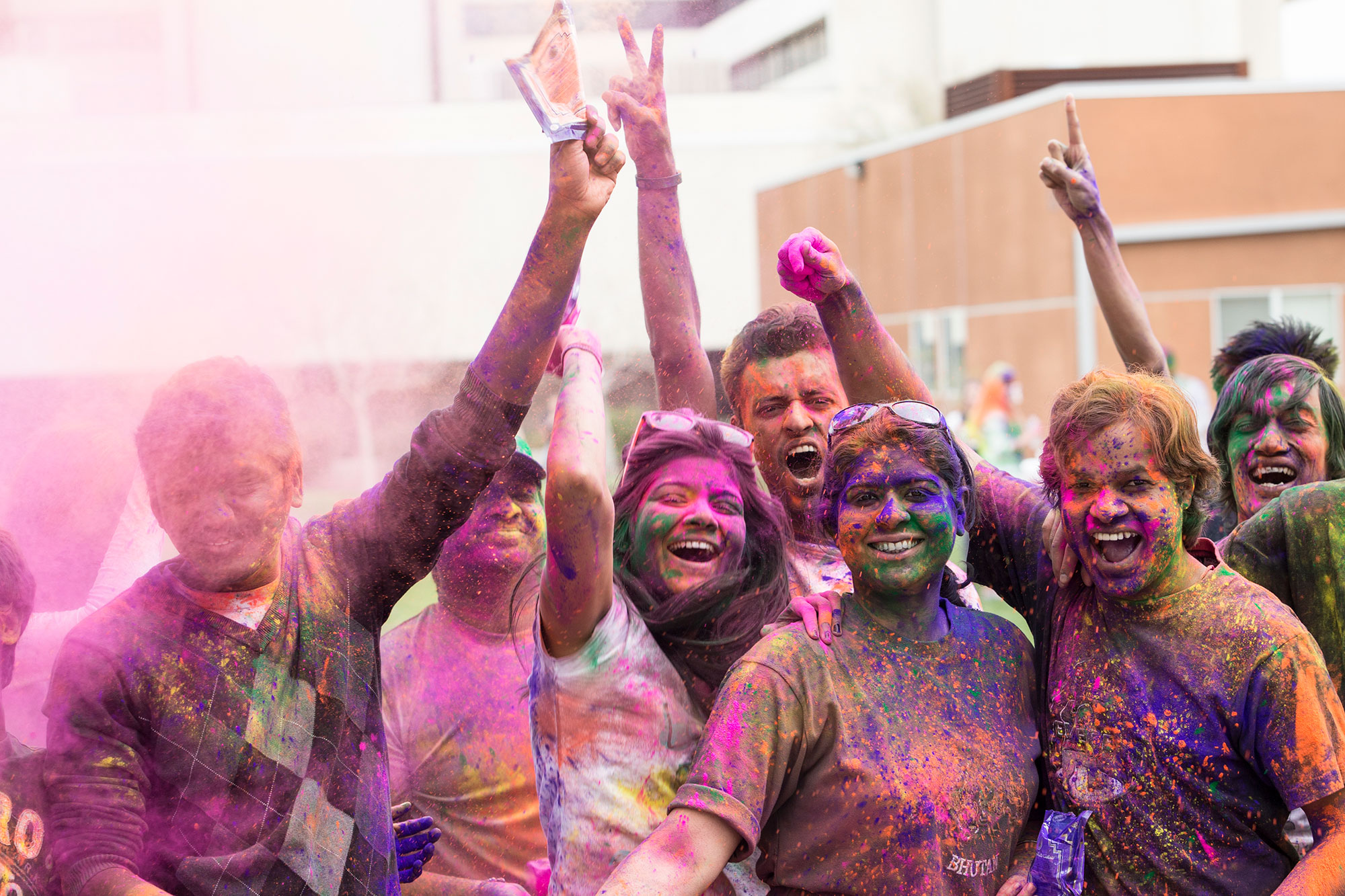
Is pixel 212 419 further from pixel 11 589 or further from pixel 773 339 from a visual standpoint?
pixel 773 339

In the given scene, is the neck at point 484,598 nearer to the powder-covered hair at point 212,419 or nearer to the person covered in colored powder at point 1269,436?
the powder-covered hair at point 212,419

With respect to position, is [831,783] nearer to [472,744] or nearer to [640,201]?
[472,744]

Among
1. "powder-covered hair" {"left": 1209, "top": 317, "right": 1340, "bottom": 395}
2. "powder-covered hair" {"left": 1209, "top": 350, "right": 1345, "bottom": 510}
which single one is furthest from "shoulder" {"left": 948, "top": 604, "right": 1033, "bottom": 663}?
"powder-covered hair" {"left": 1209, "top": 317, "right": 1340, "bottom": 395}

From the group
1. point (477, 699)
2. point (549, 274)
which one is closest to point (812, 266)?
point (549, 274)

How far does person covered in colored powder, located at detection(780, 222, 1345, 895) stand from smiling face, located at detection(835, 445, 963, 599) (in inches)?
9.0

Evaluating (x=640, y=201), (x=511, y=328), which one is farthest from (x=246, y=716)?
(x=640, y=201)

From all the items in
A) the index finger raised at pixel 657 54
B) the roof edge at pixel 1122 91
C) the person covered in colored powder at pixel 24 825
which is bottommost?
the person covered in colored powder at pixel 24 825

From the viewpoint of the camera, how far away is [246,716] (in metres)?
1.74

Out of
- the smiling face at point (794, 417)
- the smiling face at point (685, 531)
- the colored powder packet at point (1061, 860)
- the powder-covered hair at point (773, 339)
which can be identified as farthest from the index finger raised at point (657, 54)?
the colored powder packet at point (1061, 860)

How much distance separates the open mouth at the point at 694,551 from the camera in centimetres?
215

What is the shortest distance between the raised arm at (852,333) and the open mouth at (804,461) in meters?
0.22

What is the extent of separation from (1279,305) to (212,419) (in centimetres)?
1301

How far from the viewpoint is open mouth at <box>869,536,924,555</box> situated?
1.88m

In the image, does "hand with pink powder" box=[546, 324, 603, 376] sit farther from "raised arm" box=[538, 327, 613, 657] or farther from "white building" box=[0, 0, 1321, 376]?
"white building" box=[0, 0, 1321, 376]
